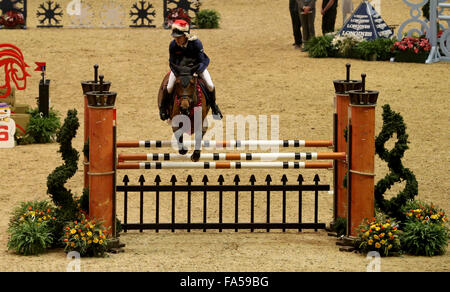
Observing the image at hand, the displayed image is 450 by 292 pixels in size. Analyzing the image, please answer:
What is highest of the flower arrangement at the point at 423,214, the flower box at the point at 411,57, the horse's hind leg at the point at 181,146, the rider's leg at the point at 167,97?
Result: the flower box at the point at 411,57

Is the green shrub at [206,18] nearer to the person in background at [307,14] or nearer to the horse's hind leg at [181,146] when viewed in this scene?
the person in background at [307,14]

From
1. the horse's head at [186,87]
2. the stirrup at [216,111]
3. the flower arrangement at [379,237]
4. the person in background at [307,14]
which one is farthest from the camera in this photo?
the person in background at [307,14]

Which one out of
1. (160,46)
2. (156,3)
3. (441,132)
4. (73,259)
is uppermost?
(156,3)

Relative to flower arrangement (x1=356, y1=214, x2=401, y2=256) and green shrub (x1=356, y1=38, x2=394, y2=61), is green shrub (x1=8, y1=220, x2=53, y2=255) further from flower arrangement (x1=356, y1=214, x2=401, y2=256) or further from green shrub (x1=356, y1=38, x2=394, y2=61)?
green shrub (x1=356, y1=38, x2=394, y2=61)

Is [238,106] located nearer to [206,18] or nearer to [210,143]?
[210,143]

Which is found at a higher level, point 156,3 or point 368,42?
point 156,3

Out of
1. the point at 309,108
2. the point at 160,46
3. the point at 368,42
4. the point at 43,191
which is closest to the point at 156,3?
the point at 160,46

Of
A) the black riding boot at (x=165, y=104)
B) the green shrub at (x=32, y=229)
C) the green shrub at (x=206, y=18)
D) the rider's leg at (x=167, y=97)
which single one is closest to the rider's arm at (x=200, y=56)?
the rider's leg at (x=167, y=97)

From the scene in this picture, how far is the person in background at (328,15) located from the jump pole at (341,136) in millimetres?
14194

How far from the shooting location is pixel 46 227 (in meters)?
10.5

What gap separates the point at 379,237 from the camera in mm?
10297

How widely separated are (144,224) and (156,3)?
2410 centimetres

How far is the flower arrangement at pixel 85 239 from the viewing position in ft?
33.2

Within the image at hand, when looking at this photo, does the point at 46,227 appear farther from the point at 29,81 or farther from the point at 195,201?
the point at 29,81
